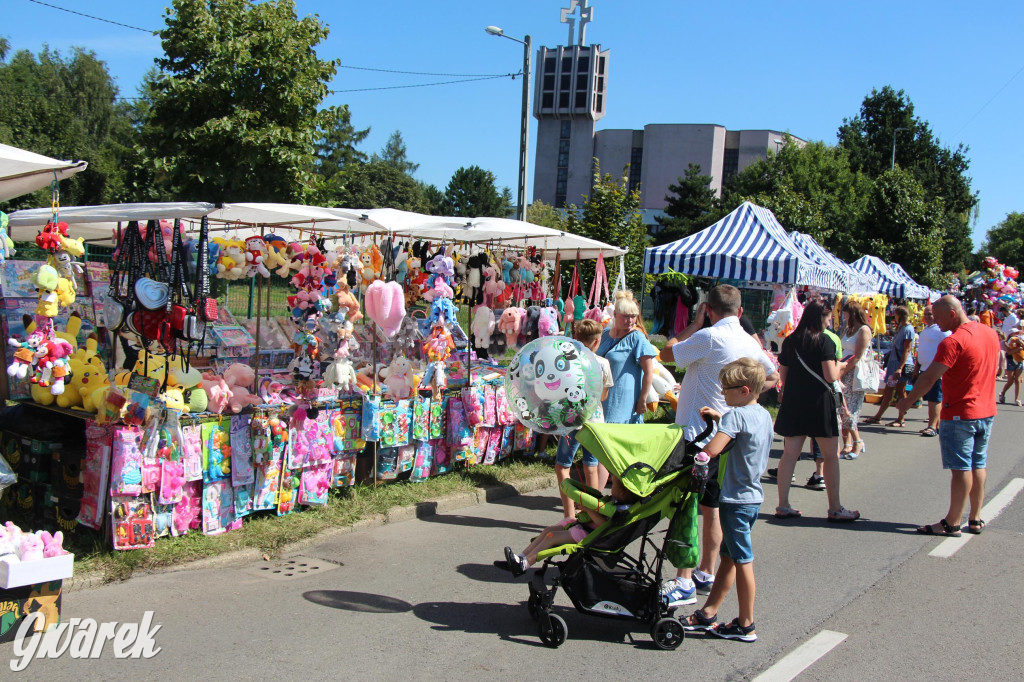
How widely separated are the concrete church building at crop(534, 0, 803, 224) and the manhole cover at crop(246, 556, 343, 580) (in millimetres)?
65770

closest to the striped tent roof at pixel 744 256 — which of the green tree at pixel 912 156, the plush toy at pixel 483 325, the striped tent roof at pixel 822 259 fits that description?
the striped tent roof at pixel 822 259

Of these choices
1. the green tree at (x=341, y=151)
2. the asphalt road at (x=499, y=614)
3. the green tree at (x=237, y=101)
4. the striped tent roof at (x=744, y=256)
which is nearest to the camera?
the asphalt road at (x=499, y=614)

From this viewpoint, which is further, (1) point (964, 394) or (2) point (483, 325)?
(2) point (483, 325)

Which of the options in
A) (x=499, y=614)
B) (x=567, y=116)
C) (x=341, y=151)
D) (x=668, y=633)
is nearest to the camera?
(x=668, y=633)

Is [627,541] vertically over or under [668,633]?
over

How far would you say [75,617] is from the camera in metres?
4.14

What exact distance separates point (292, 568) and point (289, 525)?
1.96 ft

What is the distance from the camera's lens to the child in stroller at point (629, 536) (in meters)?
3.98

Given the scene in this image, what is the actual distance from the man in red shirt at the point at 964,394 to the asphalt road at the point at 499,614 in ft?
1.98

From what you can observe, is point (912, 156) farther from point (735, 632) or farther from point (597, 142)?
point (735, 632)

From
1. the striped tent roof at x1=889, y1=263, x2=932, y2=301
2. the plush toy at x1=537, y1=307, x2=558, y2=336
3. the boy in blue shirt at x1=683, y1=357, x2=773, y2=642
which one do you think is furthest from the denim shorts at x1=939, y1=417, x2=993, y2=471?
the striped tent roof at x1=889, y1=263, x2=932, y2=301

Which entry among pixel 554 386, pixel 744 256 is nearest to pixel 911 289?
pixel 744 256

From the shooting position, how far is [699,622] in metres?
4.24

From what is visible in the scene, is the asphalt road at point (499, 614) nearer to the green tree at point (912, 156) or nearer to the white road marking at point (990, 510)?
the white road marking at point (990, 510)
